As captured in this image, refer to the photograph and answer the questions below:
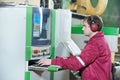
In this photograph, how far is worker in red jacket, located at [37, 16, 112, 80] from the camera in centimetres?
236

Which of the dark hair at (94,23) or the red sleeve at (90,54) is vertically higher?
the dark hair at (94,23)

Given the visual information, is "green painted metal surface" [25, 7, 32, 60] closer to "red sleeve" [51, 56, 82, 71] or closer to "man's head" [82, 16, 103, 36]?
"red sleeve" [51, 56, 82, 71]

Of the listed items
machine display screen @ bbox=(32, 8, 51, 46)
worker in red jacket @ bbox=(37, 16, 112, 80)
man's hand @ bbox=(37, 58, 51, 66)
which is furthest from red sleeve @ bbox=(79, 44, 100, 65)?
machine display screen @ bbox=(32, 8, 51, 46)

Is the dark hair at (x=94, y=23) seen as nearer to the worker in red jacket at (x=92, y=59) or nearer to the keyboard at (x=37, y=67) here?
the worker in red jacket at (x=92, y=59)

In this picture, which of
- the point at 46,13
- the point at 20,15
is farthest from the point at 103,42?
the point at 20,15

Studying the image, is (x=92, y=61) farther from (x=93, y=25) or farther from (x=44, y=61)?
(x=44, y=61)

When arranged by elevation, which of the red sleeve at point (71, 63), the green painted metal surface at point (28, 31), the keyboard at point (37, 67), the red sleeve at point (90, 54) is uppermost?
the green painted metal surface at point (28, 31)

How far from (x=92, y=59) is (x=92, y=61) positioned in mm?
28

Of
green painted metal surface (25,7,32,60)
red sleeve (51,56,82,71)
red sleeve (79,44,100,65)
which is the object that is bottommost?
red sleeve (51,56,82,71)

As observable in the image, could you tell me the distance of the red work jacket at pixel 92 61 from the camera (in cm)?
236

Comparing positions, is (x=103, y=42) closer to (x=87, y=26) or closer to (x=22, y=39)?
(x=87, y=26)

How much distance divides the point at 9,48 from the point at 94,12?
1877mm

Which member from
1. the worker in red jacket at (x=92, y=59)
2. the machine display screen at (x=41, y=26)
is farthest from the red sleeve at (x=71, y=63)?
the machine display screen at (x=41, y=26)

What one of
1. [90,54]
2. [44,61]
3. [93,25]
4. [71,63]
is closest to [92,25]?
[93,25]
